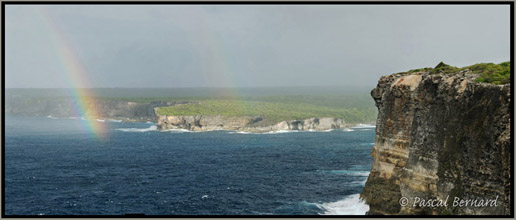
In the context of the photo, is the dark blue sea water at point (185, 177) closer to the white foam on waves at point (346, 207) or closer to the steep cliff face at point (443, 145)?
the white foam on waves at point (346, 207)

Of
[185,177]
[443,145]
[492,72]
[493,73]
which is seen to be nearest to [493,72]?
[492,72]

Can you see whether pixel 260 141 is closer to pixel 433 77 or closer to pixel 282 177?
pixel 282 177

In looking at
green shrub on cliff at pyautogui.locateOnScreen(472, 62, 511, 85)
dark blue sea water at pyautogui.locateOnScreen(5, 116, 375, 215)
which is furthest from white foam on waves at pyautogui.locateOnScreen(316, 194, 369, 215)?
green shrub on cliff at pyautogui.locateOnScreen(472, 62, 511, 85)

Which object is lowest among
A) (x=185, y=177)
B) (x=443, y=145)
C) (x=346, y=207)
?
(x=185, y=177)

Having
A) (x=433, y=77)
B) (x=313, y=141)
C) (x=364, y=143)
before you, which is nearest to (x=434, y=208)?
(x=433, y=77)

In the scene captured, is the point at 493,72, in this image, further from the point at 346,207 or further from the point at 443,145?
the point at 346,207
